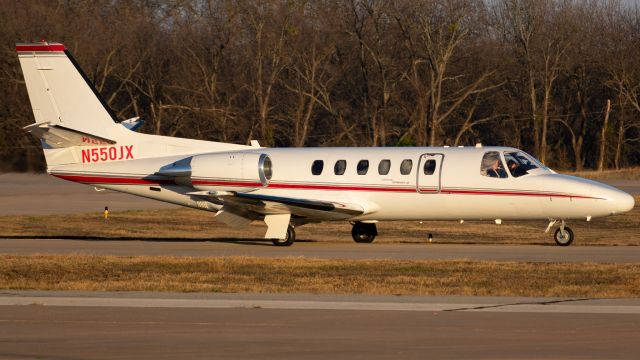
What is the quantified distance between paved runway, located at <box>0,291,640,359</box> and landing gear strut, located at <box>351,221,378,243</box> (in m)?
12.1

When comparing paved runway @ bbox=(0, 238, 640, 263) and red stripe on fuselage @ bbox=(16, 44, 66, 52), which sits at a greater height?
red stripe on fuselage @ bbox=(16, 44, 66, 52)

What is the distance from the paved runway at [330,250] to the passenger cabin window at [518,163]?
1.69 m

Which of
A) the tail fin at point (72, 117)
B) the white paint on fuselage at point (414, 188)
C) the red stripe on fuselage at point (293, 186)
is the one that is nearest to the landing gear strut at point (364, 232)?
the white paint on fuselage at point (414, 188)

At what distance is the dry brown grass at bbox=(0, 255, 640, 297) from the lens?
56.2 ft

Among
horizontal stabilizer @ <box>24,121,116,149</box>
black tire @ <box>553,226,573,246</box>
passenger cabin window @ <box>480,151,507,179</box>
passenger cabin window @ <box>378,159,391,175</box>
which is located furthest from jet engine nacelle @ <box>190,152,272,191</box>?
black tire @ <box>553,226,573,246</box>

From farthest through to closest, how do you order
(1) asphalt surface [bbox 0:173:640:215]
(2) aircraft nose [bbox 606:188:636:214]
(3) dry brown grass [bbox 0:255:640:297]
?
1. (1) asphalt surface [bbox 0:173:640:215]
2. (2) aircraft nose [bbox 606:188:636:214]
3. (3) dry brown grass [bbox 0:255:640:297]

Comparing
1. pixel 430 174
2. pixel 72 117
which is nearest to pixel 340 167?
pixel 430 174

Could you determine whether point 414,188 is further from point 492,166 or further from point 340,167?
point 340,167

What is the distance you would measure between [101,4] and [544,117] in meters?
35.9

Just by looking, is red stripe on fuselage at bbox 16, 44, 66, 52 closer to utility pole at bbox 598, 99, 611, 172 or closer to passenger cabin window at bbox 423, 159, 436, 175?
passenger cabin window at bbox 423, 159, 436, 175

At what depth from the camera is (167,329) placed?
1289cm

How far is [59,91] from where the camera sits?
90.9ft

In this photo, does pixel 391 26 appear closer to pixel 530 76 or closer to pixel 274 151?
pixel 530 76

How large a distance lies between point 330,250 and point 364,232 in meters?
3.30
